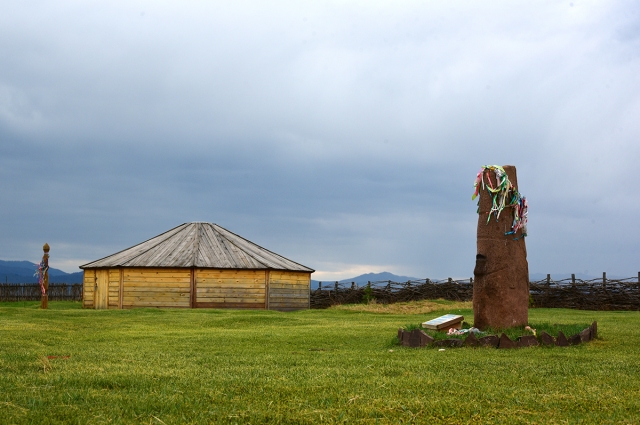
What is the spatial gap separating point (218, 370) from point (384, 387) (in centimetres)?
230

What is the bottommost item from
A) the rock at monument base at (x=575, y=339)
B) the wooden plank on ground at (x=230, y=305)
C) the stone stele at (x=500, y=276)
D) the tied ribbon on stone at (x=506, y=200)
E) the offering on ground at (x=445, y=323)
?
the wooden plank on ground at (x=230, y=305)

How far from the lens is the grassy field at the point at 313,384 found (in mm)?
4633

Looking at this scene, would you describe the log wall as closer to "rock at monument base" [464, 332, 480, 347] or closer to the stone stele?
the stone stele

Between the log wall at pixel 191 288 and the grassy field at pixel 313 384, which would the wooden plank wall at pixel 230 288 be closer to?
the log wall at pixel 191 288

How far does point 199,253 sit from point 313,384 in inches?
1028

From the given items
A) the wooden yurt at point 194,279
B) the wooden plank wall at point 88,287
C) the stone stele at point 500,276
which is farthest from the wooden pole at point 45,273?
the stone stele at point 500,276

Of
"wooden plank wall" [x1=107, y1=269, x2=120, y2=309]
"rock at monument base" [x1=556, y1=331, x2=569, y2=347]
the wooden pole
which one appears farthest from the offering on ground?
"wooden plank wall" [x1=107, y1=269, x2=120, y2=309]

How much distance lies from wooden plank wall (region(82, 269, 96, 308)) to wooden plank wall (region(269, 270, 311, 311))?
977 cm

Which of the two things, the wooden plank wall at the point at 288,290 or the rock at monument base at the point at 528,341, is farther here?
the wooden plank wall at the point at 288,290

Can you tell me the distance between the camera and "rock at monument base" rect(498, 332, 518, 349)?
9.60m

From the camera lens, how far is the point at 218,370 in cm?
719

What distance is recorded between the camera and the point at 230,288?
98.4 feet

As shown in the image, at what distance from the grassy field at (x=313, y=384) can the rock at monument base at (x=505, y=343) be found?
284 mm

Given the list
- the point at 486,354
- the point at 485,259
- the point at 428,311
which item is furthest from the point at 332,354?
the point at 428,311
